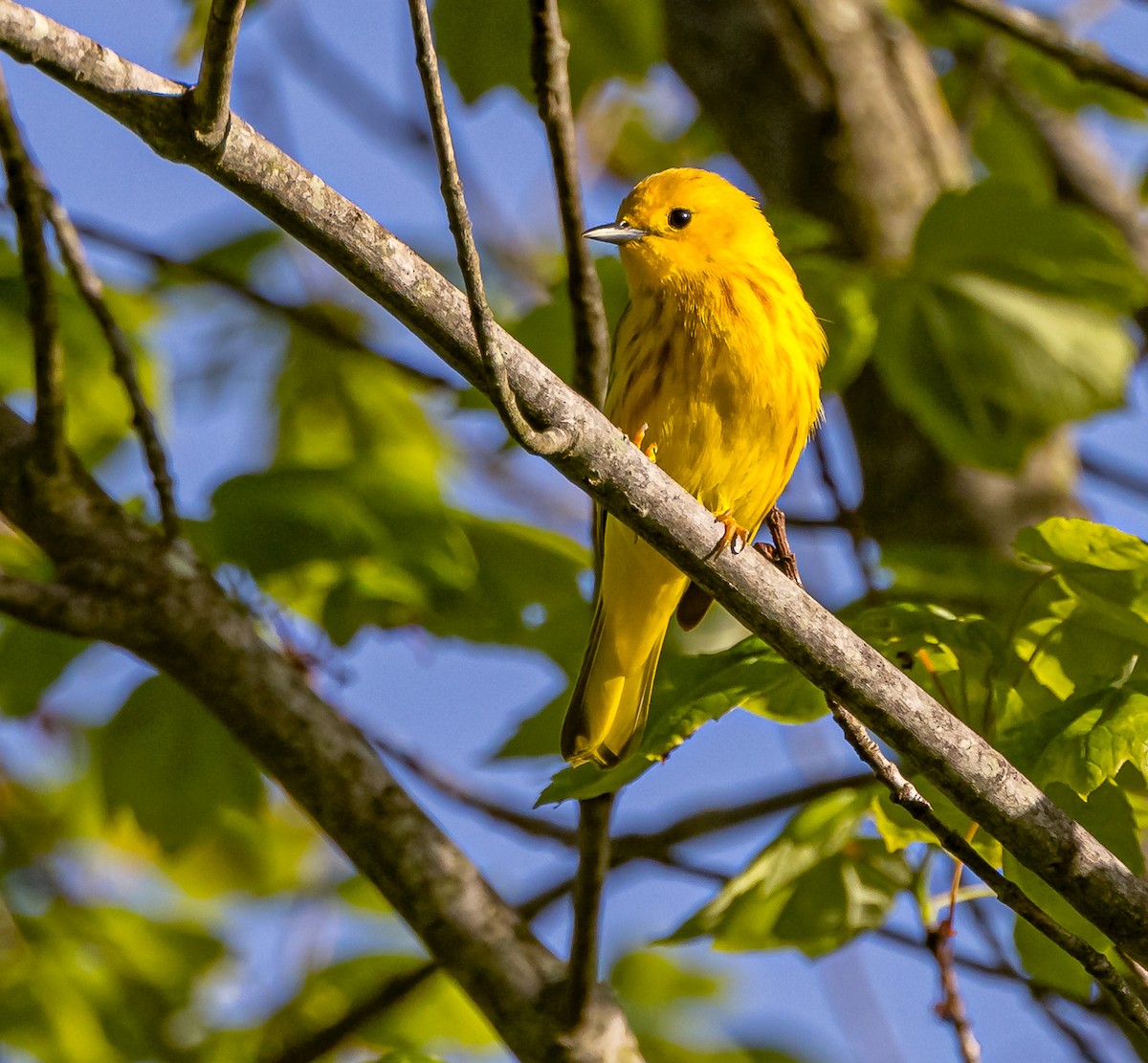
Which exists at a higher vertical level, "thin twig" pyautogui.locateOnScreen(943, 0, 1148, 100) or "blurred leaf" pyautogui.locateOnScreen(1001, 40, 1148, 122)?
"blurred leaf" pyautogui.locateOnScreen(1001, 40, 1148, 122)

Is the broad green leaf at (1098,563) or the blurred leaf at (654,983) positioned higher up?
the blurred leaf at (654,983)

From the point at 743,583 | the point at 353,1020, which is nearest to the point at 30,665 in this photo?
the point at 353,1020

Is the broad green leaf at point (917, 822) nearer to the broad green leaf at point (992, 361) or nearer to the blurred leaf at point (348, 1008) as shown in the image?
the broad green leaf at point (992, 361)

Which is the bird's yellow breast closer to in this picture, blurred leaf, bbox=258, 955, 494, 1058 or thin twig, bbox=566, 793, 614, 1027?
thin twig, bbox=566, 793, 614, 1027

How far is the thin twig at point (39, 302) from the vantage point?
2.65 metres

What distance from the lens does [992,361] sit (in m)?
3.31

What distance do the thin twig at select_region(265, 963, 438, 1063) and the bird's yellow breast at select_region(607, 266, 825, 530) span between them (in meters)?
1.32

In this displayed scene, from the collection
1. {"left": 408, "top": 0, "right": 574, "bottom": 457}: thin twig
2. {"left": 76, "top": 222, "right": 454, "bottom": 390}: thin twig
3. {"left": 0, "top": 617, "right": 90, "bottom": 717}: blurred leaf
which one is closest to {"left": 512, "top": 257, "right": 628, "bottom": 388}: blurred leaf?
{"left": 76, "top": 222, "right": 454, "bottom": 390}: thin twig

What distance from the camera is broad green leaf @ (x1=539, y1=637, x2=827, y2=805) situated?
2.04 meters

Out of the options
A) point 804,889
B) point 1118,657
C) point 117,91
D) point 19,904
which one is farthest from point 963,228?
point 19,904

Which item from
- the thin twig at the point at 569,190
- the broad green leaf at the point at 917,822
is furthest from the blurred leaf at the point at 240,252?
the broad green leaf at the point at 917,822

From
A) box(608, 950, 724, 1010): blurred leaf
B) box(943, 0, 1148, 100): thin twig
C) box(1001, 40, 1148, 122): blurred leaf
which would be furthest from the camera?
box(1001, 40, 1148, 122): blurred leaf

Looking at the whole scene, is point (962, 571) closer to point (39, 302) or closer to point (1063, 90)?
point (39, 302)

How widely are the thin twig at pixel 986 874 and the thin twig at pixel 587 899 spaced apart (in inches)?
24.6
